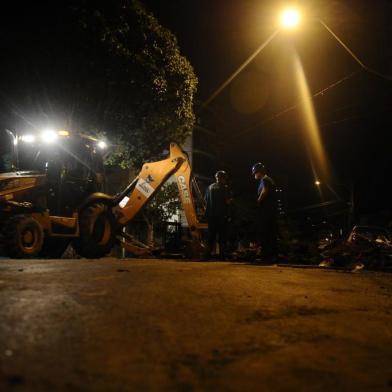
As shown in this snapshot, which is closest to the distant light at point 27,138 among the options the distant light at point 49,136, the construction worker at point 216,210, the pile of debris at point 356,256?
the distant light at point 49,136

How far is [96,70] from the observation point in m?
14.6

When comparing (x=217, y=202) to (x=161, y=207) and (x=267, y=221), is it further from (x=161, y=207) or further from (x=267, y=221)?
(x=161, y=207)

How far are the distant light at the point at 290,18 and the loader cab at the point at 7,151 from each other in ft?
23.1

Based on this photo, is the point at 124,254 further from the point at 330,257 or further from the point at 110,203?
the point at 330,257

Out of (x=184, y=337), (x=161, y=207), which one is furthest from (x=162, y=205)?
(x=184, y=337)

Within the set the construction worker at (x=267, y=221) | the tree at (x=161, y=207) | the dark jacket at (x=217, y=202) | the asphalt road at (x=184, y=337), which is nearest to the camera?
the asphalt road at (x=184, y=337)

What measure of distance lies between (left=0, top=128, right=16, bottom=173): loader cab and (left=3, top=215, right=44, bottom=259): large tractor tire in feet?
5.11

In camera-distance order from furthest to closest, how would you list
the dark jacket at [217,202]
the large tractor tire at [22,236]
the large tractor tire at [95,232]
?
the large tractor tire at [95,232] < the dark jacket at [217,202] < the large tractor tire at [22,236]

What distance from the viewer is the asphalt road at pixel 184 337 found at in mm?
2359

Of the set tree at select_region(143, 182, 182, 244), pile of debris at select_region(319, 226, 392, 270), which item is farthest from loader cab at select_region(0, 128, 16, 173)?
tree at select_region(143, 182, 182, 244)

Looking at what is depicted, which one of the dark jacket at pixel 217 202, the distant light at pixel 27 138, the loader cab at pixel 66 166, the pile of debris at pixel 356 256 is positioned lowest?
the pile of debris at pixel 356 256

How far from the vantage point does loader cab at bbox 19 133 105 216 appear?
1112 centimetres

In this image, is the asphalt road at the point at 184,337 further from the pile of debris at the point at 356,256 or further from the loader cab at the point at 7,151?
the loader cab at the point at 7,151

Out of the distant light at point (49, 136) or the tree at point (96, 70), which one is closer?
the distant light at point (49, 136)
